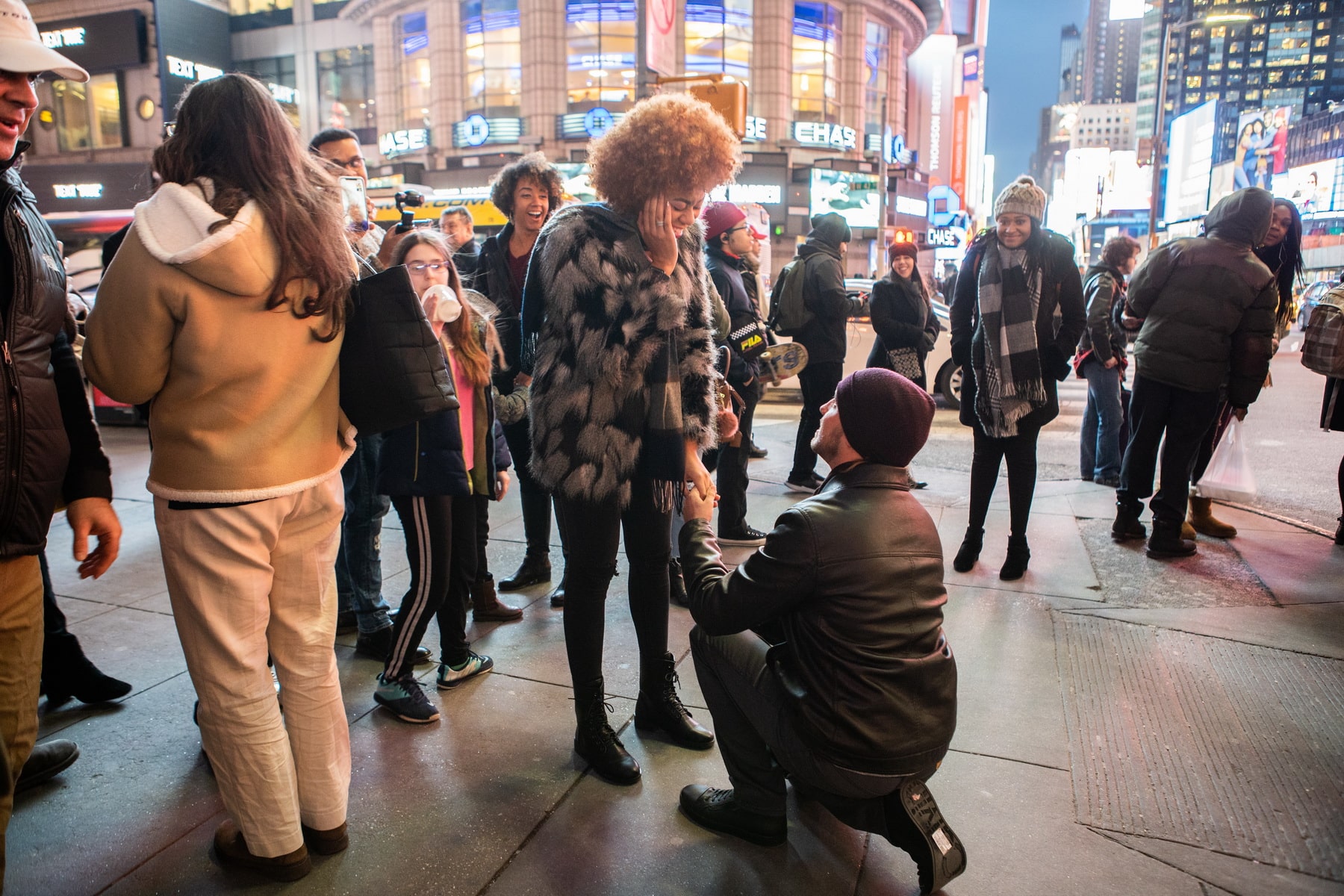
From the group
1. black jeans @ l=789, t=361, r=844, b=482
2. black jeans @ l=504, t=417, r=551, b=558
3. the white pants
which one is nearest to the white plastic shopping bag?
black jeans @ l=789, t=361, r=844, b=482

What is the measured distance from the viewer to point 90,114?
3206 centimetres

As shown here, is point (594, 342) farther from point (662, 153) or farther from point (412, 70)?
point (412, 70)

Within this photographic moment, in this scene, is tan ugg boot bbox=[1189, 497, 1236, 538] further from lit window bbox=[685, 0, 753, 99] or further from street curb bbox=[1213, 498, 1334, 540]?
lit window bbox=[685, 0, 753, 99]

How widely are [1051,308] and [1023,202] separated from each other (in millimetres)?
591

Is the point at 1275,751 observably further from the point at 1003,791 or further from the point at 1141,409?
the point at 1141,409

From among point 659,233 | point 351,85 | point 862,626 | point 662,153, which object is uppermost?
point 351,85

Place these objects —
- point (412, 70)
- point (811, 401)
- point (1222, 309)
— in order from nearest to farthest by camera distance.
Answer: point (1222, 309), point (811, 401), point (412, 70)

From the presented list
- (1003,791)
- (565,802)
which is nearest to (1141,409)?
(1003,791)

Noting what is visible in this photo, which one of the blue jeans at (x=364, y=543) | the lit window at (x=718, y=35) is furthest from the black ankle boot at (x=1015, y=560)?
the lit window at (x=718, y=35)

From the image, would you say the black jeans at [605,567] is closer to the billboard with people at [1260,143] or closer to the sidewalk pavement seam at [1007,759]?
the sidewalk pavement seam at [1007,759]

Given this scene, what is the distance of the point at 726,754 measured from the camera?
96.0 inches

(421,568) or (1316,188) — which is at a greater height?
(1316,188)

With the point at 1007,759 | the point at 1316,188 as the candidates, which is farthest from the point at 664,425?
the point at 1316,188

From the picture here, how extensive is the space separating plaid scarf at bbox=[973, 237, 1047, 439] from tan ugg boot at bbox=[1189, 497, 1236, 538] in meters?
1.86
